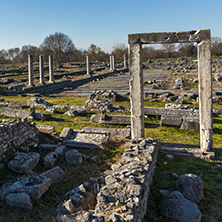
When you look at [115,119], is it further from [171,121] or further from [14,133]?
[14,133]

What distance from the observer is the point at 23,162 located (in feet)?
19.5

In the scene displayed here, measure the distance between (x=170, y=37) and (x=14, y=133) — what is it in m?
5.08

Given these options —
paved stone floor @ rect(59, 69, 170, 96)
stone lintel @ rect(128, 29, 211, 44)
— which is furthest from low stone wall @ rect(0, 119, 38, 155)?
paved stone floor @ rect(59, 69, 170, 96)

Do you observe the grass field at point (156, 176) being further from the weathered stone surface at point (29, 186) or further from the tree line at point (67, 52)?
the tree line at point (67, 52)

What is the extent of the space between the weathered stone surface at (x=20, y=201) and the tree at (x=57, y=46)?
4852 cm

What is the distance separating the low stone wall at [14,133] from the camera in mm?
6387

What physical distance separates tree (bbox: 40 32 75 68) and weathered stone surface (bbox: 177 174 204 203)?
48714 millimetres

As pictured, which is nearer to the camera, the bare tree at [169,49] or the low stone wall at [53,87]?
the low stone wall at [53,87]

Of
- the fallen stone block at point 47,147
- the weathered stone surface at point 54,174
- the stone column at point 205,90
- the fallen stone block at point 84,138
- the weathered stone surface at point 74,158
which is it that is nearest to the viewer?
the weathered stone surface at point 54,174

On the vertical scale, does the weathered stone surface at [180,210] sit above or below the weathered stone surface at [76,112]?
below

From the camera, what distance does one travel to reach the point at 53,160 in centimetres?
642

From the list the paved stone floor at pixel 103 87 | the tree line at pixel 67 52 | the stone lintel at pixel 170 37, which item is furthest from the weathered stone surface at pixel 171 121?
the tree line at pixel 67 52

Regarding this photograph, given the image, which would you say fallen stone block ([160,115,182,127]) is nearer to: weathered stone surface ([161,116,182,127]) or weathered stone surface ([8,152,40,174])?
weathered stone surface ([161,116,182,127])

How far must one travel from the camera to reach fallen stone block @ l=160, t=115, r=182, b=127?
9859mm
